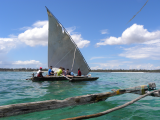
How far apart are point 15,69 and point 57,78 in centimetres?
12389

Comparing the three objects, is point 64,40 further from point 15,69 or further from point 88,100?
point 15,69

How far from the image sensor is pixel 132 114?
6.26 metres

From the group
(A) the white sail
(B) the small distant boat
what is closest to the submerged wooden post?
(B) the small distant boat

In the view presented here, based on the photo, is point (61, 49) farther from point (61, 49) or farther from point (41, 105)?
point (41, 105)

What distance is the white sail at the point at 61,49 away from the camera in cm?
2302

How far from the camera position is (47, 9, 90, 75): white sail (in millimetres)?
23016

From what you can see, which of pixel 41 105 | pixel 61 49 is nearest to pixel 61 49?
pixel 61 49

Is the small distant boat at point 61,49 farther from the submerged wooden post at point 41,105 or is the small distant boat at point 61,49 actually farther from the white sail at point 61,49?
the submerged wooden post at point 41,105

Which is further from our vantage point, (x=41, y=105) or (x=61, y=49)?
(x=61, y=49)

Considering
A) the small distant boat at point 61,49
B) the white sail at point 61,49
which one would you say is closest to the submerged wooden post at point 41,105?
the small distant boat at point 61,49

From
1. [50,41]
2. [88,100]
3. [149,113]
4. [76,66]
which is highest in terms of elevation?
[50,41]

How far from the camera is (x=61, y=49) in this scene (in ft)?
76.6

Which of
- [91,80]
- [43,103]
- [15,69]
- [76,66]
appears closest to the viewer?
[43,103]

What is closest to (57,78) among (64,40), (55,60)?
(55,60)
